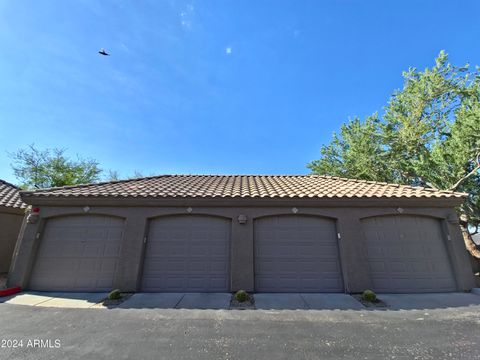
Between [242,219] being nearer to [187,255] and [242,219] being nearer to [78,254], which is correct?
[187,255]

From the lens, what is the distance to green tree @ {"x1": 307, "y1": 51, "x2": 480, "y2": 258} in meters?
13.3

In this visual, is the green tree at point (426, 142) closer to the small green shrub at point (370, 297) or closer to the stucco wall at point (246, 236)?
the stucco wall at point (246, 236)

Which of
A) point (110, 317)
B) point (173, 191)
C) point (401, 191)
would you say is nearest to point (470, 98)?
point (401, 191)

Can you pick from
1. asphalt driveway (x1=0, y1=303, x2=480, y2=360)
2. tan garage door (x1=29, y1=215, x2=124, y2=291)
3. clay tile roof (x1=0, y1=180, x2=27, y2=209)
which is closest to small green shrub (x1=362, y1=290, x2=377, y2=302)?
asphalt driveway (x1=0, y1=303, x2=480, y2=360)

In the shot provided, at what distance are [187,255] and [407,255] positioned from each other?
808 cm

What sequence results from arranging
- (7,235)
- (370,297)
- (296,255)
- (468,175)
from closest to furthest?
(370,297)
(296,255)
(7,235)
(468,175)

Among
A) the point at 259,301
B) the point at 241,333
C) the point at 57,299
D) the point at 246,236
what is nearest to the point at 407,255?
the point at 259,301

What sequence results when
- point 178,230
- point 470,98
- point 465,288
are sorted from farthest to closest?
point 470,98 → point 178,230 → point 465,288

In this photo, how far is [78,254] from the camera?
8.29 meters

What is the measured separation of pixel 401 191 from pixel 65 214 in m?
13.4

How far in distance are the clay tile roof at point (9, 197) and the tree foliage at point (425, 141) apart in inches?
866

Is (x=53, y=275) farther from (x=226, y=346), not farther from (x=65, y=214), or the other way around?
(x=226, y=346)

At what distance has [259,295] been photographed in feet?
24.4

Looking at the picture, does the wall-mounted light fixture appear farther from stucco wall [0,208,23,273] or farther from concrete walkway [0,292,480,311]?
stucco wall [0,208,23,273]
